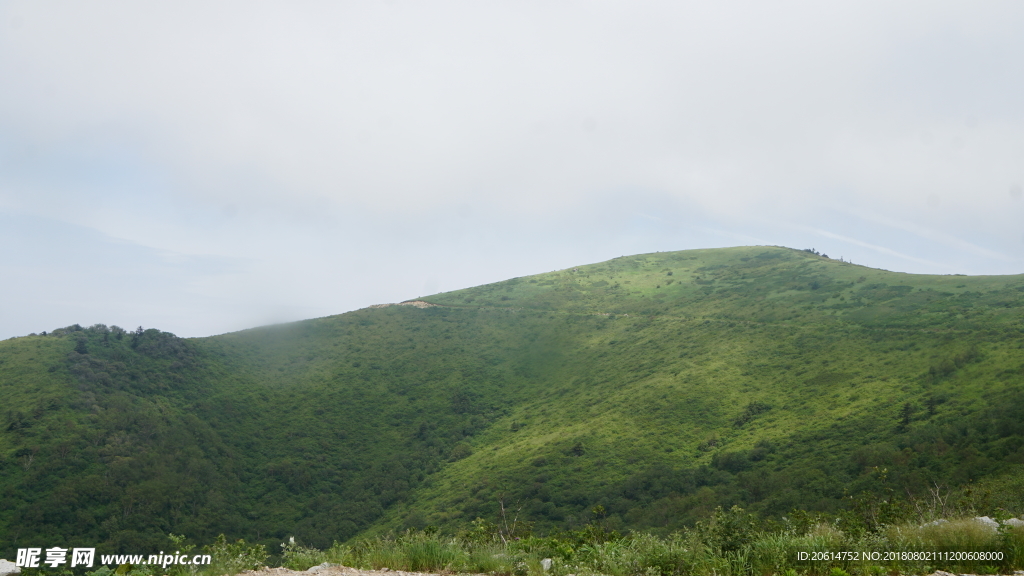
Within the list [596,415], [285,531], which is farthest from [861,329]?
[285,531]

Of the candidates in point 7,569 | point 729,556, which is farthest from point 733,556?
point 7,569

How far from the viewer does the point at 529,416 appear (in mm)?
62719

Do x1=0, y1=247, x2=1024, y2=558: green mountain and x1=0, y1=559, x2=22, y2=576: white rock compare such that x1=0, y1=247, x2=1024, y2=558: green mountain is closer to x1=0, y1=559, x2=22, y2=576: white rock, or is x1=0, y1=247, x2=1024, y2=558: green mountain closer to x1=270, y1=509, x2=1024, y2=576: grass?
x1=270, y1=509, x2=1024, y2=576: grass

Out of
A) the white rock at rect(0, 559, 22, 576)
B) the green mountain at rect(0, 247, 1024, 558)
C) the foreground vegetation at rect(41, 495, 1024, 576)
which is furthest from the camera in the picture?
the green mountain at rect(0, 247, 1024, 558)

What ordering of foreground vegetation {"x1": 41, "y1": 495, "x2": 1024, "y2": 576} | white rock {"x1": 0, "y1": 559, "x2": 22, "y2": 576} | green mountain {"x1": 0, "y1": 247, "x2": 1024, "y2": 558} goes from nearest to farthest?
white rock {"x1": 0, "y1": 559, "x2": 22, "y2": 576}
foreground vegetation {"x1": 41, "y1": 495, "x2": 1024, "y2": 576}
green mountain {"x1": 0, "y1": 247, "x2": 1024, "y2": 558}

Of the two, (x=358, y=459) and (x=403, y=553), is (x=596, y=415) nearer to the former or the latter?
(x=358, y=459)

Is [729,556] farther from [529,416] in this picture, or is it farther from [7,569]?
[529,416]

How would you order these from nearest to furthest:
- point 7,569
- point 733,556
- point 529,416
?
point 7,569, point 733,556, point 529,416

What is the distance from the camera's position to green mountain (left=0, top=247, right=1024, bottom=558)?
3691 centimetres

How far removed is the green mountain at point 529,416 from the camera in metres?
36.9

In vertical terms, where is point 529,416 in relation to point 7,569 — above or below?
below

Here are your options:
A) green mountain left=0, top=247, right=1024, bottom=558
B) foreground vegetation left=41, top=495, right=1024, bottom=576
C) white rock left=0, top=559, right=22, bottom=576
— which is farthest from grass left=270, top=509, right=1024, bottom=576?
green mountain left=0, top=247, right=1024, bottom=558

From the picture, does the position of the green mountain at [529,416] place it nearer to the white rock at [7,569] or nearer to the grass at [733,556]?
the grass at [733,556]

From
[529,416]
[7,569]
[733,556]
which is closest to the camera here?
[7,569]
